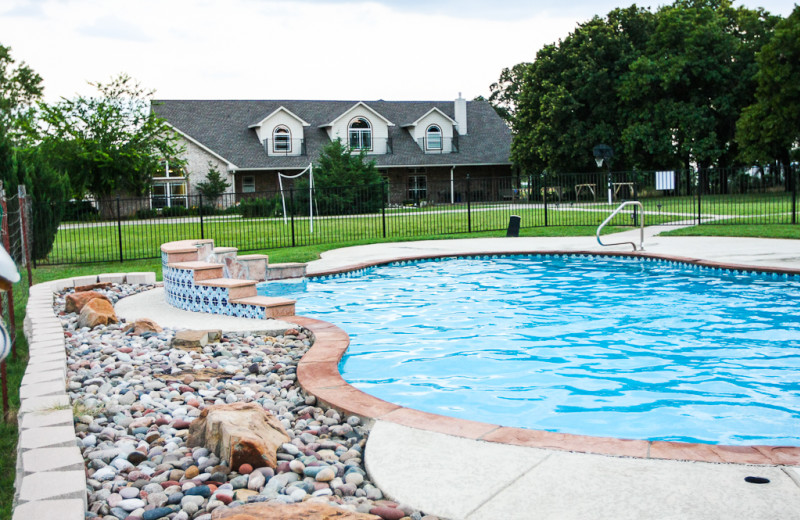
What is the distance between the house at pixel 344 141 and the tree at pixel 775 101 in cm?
1202

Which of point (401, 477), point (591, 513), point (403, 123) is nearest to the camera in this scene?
point (591, 513)

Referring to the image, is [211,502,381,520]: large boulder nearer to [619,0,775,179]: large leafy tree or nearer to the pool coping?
the pool coping

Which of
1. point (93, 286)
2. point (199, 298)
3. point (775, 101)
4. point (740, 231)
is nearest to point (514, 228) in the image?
point (740, 231)

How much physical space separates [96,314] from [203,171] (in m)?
31.7

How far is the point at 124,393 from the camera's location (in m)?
5.13

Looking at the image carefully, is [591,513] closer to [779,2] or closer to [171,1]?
[171,1]

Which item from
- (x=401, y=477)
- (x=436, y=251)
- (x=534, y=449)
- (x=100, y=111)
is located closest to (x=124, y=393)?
(x=401, y=477)

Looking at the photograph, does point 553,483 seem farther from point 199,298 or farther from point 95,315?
point 199,298

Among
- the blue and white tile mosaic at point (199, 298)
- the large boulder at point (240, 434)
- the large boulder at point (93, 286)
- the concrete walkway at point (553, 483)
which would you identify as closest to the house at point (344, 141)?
the large boulder at point (93, 286)

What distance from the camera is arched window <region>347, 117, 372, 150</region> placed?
41.5 metres

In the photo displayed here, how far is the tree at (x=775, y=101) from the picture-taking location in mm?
31750

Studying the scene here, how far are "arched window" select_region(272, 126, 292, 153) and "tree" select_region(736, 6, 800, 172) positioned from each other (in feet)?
76.2

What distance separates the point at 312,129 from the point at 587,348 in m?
36.6

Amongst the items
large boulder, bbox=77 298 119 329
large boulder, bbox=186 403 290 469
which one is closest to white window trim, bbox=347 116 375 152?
large boulder, bbox=77 298 119 329
